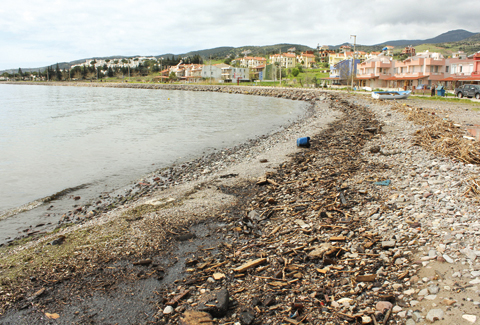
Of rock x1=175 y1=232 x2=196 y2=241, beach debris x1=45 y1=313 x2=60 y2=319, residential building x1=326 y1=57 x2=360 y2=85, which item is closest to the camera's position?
beach debris x1=45 y1=313 x2=60 y2=319

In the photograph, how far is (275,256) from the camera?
6395mm

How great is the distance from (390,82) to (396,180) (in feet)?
257

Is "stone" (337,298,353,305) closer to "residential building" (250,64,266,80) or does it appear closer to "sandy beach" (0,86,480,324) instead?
"sandy beach" (0,86,480,324)

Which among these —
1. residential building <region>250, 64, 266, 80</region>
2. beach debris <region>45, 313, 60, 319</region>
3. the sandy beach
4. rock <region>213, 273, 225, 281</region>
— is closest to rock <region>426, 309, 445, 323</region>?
the sandy beach

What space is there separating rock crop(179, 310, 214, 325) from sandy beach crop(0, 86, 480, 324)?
2 cm

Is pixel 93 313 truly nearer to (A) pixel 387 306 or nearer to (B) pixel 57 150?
(A) pixel 387 306

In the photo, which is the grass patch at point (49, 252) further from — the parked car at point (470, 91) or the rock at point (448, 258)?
the parked car at point (470, 91)

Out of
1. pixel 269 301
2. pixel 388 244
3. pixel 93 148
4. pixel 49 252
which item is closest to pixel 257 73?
Result: pixel 93 148

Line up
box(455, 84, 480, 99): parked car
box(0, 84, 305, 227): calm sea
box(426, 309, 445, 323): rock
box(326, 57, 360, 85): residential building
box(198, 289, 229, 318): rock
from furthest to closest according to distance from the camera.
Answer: box(326, 57, 360, 85): residential building < box(455, 84, 480, 99): parked car < box(0, 84, 305, 227): calm sea < box(198, 289, 229, 318): rock < box(426, 309, 445, 323): rock

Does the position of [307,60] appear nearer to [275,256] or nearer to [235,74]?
[235,74]

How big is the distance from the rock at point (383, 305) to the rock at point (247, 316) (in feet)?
5.95

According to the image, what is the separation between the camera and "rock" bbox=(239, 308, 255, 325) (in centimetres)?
468

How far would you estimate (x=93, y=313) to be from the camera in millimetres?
5184

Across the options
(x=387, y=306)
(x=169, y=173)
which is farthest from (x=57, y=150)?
(x=387, y=306)
